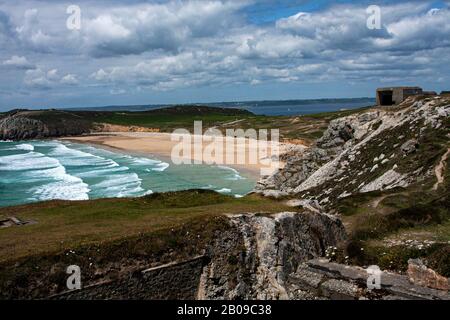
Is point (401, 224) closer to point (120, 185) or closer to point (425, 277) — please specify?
point (425, 277)

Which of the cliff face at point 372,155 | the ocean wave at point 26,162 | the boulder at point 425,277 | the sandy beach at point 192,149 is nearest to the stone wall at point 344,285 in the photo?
the boulder at point 425,277

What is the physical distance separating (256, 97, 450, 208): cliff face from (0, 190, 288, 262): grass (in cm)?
377

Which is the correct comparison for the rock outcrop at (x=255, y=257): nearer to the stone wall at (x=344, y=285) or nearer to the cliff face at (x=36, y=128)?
the stone wall at (x=344, y=285)

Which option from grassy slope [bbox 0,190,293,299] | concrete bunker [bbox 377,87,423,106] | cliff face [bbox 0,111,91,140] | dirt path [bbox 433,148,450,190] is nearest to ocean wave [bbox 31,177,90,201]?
grassy slope [bbox 0,190,293,299]

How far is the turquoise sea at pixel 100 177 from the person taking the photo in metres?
55.0

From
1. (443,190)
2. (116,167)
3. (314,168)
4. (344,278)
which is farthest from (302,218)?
(116,167)

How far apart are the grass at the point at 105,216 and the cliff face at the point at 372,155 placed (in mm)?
3767

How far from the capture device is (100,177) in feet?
221

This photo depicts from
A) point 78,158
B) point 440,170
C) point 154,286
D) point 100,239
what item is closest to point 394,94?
point 440,170

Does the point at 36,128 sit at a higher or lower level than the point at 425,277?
higher

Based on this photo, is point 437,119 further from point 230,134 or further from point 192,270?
point 230,134

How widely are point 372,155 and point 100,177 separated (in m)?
41.5

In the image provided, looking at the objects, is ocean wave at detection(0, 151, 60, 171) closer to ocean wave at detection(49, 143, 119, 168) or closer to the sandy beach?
ocean wave at detection(49, 143, 119, 168)
